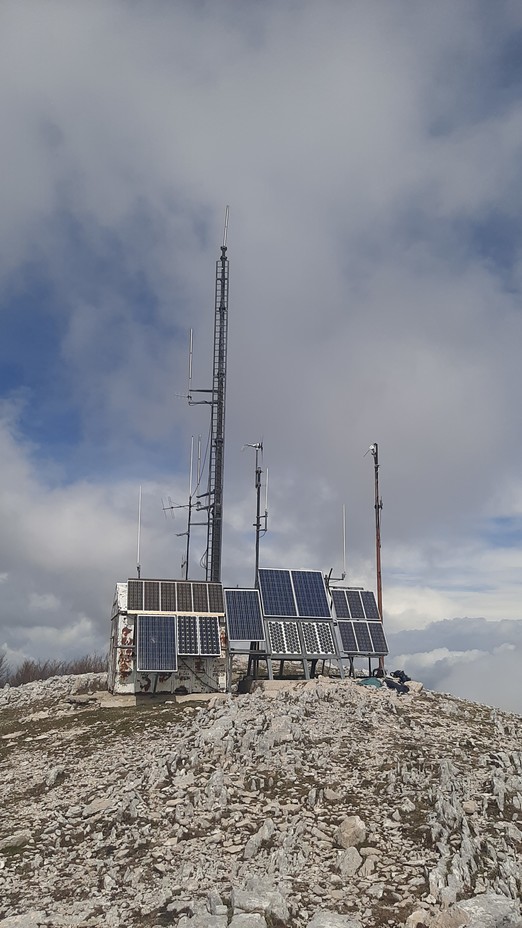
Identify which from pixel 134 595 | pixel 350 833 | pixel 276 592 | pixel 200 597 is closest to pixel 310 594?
pixel 276 592

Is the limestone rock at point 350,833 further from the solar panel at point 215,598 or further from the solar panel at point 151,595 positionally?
the solar panel at point 151,595

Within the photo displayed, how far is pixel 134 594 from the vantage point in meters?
35.2

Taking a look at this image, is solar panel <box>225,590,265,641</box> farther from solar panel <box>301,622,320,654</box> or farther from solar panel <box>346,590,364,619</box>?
solar panel <box>346,590,364,619</box>

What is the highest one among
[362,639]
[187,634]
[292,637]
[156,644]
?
[187,634]

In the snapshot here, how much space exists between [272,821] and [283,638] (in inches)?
745

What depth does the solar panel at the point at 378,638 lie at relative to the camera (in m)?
36.7

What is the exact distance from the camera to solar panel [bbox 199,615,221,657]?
1299 inches

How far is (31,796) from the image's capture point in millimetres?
19812

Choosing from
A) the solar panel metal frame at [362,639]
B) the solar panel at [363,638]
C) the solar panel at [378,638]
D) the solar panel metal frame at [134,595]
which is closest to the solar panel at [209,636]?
the solar panel metal frame at [134,595]

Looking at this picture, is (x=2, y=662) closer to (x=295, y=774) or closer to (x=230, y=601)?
(x=230, y=601)

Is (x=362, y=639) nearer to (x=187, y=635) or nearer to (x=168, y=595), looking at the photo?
(x=187, y=635)

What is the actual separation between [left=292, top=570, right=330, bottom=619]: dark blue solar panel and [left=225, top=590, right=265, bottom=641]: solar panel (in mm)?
2477

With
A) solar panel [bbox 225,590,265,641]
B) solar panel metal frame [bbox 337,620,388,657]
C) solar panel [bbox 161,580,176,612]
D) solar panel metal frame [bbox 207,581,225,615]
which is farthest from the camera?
solar panel metal frame [bbox 337,620,388,657]

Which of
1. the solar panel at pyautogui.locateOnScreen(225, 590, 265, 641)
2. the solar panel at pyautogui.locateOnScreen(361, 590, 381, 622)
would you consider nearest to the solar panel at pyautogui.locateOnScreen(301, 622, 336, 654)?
the solar panel at pyautogui.locateOnScreen(225, 590, 265, 641)
